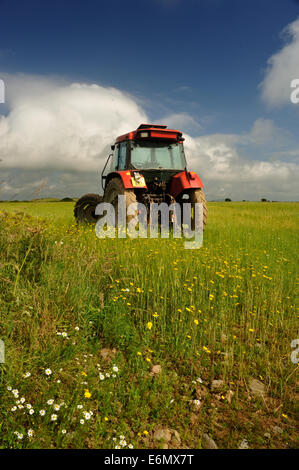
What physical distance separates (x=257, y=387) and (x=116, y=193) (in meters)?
5.94

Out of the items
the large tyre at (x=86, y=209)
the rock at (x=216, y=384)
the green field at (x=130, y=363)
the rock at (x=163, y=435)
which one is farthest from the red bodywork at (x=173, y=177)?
the rock at (x=163, y=435)

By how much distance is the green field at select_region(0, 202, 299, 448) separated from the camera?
1947 mm

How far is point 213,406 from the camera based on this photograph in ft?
7.44

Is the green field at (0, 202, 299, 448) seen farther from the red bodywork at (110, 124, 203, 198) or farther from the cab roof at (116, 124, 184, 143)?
the cab roof at (116, 124, 184, 143)

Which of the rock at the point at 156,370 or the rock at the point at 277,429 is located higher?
the rock at the point at 156,370

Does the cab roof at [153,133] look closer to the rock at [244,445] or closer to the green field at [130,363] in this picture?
the green field at [130,363]

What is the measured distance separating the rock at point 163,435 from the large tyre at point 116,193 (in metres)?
5.18

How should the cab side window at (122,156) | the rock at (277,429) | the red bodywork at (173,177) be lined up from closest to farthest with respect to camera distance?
the rock at (277,429), the red bodywork at (173,177), the cab side window at (122,156)

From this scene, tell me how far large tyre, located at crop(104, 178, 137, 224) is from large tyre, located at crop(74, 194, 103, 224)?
42.7 inches

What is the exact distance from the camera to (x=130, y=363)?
253cm

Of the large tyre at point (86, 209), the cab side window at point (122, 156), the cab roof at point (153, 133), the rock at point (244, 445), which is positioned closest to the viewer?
the rock at point (244, 445)

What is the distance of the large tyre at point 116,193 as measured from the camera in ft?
22.9

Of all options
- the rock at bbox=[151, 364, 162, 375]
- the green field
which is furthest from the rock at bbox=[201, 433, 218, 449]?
the rock at bbox=[151, 364, 162, 375]
